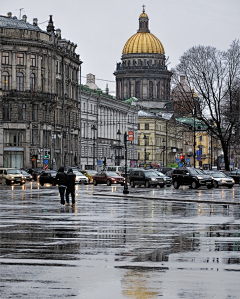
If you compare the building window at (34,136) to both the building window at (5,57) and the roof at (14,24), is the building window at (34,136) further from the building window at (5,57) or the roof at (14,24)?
the roof at (14,24)

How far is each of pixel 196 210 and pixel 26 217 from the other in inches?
309

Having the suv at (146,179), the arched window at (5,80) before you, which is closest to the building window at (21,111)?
the arched window at (5,80)

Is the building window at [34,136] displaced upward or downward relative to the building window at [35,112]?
downward

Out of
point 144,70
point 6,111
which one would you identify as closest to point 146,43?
point 144,70

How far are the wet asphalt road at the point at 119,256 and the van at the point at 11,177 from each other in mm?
39920

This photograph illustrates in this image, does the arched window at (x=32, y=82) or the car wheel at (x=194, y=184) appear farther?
the arched window at (x=32, y=82)

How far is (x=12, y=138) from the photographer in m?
96.2

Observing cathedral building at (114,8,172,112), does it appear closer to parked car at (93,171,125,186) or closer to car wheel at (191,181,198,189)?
parked car at (93,171,125,186)

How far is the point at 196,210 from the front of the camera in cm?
2914

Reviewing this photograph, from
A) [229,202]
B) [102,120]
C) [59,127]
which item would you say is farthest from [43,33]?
[229,202]

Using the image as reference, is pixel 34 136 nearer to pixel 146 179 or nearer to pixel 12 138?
pixel 12 138

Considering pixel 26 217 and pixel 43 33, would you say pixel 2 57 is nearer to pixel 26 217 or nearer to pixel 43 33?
pixel 43 33

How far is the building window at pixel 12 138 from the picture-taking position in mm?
95881

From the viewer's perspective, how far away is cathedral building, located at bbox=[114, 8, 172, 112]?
632 ft
